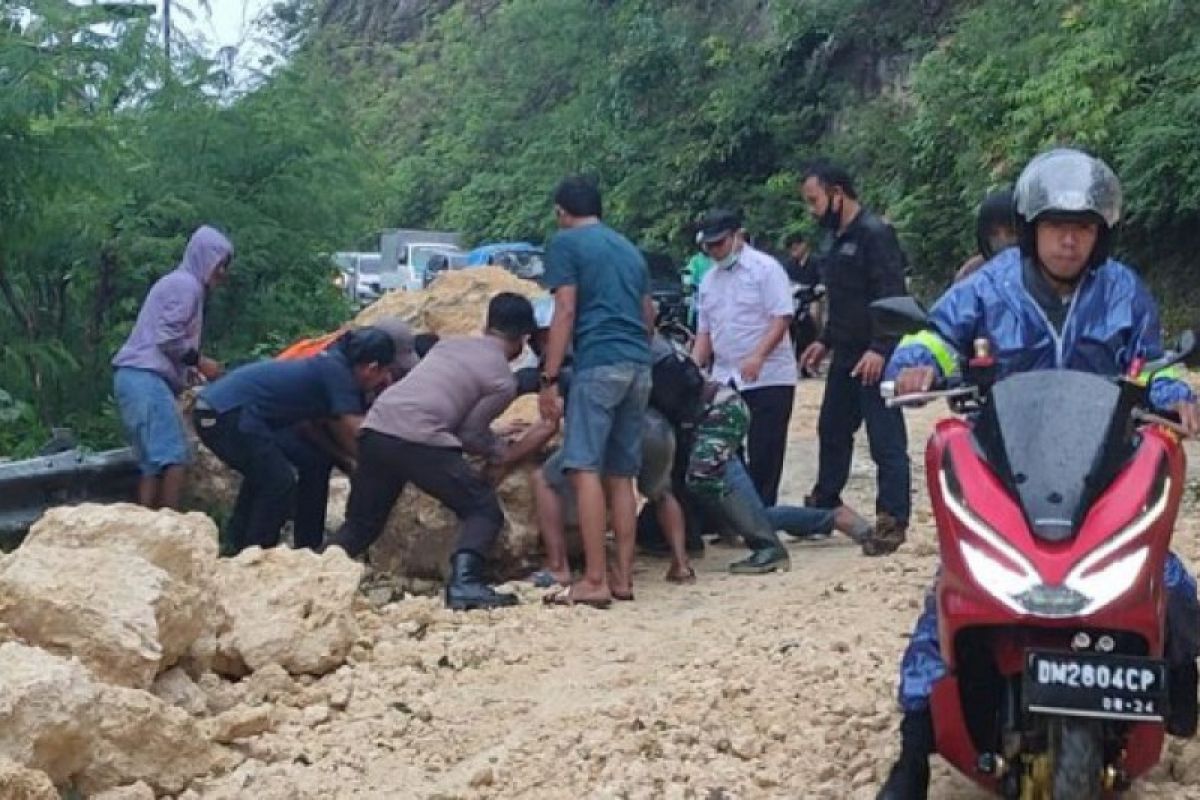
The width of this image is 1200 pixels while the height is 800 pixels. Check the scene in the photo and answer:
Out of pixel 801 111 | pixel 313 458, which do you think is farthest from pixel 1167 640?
pixel 801 111

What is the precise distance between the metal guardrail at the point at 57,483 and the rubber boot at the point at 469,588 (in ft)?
6.80

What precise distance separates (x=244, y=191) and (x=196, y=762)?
691 centimetres

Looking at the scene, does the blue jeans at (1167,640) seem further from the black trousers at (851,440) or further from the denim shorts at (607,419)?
the black trousers at (851,440)

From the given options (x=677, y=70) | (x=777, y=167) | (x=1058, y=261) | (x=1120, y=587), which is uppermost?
(x=677, y=70)

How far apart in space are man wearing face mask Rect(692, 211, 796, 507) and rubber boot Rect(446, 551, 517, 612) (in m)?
1.84

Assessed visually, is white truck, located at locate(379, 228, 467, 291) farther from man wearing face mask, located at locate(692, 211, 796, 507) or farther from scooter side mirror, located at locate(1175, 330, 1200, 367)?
scooter side mirror, located at locate(1175, 330, 1200, 367)

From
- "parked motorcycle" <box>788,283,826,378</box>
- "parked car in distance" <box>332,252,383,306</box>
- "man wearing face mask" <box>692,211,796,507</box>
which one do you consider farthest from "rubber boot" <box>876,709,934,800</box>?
"parked car in distance" <box>332,252,383,306</box>

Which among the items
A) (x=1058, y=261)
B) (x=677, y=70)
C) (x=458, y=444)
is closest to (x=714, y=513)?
(x=458, y=444)

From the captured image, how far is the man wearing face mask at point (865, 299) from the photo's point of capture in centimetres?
902

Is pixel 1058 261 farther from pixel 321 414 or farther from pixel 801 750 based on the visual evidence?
pixel 321 414

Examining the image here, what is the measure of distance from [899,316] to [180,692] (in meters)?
2.69

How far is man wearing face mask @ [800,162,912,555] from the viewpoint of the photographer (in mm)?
9016

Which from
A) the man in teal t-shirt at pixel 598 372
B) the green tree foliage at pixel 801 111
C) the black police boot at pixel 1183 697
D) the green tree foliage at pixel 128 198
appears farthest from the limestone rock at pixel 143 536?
the green tree foliage at pixel 801 111

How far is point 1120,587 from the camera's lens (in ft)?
13.4
